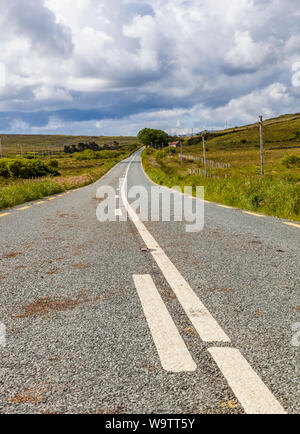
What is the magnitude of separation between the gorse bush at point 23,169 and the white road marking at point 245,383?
193ft

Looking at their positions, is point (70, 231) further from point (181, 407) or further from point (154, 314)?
point (181, 407)

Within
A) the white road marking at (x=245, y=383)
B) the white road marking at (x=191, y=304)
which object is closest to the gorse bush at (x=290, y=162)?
the white road marking at (x=191, y=304)

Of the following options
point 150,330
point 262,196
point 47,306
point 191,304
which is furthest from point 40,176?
point 150,330

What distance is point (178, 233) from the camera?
6.04 meters

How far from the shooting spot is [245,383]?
1.66 meters

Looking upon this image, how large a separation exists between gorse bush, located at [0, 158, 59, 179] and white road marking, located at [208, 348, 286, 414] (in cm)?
5897

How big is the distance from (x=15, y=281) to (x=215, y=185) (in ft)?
39.0

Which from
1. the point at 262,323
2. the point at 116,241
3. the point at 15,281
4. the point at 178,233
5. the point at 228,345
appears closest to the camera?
the point at 228,345

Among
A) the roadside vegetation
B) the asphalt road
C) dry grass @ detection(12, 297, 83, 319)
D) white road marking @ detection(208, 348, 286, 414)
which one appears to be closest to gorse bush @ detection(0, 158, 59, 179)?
the roadside vegetation

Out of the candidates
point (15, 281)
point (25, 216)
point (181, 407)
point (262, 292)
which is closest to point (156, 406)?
point (181, 407)

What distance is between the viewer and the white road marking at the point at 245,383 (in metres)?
1.50

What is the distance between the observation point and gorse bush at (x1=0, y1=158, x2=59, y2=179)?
5909cm

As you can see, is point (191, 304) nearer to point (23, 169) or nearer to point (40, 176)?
point (40, 176)

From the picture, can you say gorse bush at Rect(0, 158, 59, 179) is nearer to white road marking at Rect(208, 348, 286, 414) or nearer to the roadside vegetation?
the roadside vegetation
